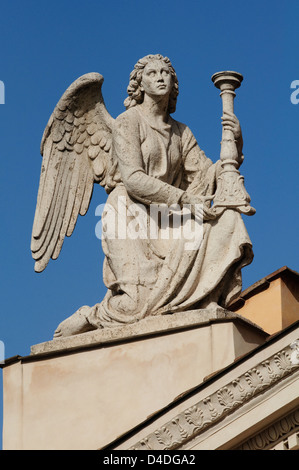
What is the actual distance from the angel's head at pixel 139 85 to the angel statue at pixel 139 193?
0.01 m

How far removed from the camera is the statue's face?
20.8m

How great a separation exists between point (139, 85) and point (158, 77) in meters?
0.27

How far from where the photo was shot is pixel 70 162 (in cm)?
2133

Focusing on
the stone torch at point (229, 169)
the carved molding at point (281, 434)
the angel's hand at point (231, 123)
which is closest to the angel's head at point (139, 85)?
the stone torch at point (229, 169)

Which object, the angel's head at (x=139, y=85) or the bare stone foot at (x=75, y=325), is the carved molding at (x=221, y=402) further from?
the angel's head at (x=139, y=85)

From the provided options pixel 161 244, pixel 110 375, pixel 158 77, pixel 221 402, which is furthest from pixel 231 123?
pixel 221 402

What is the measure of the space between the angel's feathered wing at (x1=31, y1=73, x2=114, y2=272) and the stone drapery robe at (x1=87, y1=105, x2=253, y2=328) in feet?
1.47

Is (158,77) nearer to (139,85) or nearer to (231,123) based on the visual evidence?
(139,85)

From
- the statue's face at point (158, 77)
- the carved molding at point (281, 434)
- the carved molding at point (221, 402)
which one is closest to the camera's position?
the carved molding at point (281, 434)

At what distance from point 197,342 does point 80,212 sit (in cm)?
252

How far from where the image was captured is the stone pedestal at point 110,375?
19344 mm
